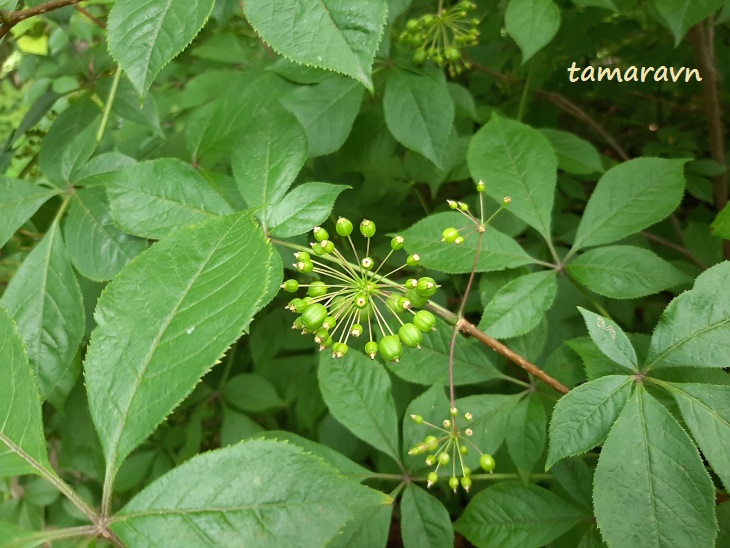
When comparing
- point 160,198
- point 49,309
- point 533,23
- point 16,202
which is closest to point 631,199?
point 533,23

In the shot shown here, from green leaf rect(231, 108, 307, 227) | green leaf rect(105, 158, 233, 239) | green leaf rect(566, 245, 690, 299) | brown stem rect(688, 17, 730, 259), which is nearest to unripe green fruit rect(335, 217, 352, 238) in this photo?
green leaf rect(231, 108, 307, 227)

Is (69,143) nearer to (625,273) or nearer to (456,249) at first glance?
(456,249)

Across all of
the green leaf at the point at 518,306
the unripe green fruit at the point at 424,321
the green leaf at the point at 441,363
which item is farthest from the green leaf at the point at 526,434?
the unripe green fruit at the point at 424,321

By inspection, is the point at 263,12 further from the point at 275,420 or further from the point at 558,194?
the point at 275,420

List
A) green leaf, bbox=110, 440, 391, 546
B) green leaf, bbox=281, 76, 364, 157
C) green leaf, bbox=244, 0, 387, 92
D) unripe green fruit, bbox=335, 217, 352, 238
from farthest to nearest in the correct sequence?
green leaf, bbox=281, 76, 364, 157 → unripe green fruit, bbox=335, 217, 352, 238 → green leaf, bbox=244, 0, 387, 92 → green leaf, bbox=110, 440, 391, 546

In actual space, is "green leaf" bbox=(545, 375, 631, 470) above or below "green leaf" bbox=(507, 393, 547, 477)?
above

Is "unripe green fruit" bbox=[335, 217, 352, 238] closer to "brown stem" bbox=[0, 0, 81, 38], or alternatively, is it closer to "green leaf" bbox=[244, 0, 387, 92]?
"green leaf" bbox=[244, 0, 387, 92]

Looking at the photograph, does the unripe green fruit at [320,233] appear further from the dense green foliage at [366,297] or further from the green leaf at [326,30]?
the green leaf at [326,30]
